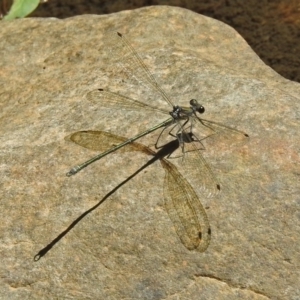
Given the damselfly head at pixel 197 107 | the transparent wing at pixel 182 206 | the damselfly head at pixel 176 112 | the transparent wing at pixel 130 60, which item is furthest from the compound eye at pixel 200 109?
the transparent wing at pixel 182 206

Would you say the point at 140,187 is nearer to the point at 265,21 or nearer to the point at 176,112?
the point at 176,112

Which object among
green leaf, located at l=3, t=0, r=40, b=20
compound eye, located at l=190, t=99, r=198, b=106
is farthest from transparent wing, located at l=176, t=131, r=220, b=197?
green leaf, located at l=3, t=0, r=40, b=20

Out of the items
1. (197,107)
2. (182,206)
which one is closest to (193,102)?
(197,107)

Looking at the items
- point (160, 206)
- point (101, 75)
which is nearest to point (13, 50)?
point (101, 75)

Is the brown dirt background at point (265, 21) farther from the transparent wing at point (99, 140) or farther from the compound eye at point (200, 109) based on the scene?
the transparent wing at point (99, 140)

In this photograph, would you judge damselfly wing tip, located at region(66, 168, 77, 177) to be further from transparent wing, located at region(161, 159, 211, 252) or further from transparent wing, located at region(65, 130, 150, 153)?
transparent wing, located at region(161, 159, 211, 252)

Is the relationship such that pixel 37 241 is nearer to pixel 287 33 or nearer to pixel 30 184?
pixel 30 184
